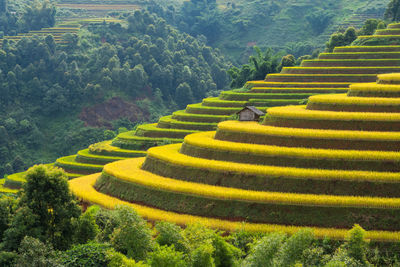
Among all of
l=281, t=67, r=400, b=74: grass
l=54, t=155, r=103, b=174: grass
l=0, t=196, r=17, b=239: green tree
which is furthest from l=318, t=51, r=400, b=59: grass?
l=0, t=196, r=17, b=239: green tree

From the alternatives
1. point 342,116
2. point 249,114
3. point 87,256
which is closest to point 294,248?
point 87,256

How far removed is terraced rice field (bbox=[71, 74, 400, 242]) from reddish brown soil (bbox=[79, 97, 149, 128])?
7422 cm

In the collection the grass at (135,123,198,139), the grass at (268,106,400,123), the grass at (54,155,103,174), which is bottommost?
the grass at (54,155,103,174)

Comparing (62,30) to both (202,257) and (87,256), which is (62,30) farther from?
(202,257)

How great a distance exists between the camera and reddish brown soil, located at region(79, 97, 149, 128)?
369ft

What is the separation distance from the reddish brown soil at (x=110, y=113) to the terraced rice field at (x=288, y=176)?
74.2 m

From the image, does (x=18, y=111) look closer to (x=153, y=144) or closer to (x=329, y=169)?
(x=153, y=144)

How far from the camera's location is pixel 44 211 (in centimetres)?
2745

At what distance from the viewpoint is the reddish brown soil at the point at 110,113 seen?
11244cm

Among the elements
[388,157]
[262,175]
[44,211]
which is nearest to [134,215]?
[44,211]

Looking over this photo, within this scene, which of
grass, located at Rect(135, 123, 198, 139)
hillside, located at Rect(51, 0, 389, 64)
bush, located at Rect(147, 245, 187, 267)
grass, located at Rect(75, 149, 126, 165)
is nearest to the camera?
bush, located at Rect(147, 245, 187, 267)

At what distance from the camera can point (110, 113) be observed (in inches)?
4535

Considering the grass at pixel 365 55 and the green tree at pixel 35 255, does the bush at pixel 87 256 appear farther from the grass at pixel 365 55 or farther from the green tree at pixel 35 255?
the grass at pixel 365 55

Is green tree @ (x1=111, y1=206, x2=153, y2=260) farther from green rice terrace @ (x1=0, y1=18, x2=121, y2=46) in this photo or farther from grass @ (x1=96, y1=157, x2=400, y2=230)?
green rice terrace @ (x1=0, y1=18, x2=121, y2=46)
